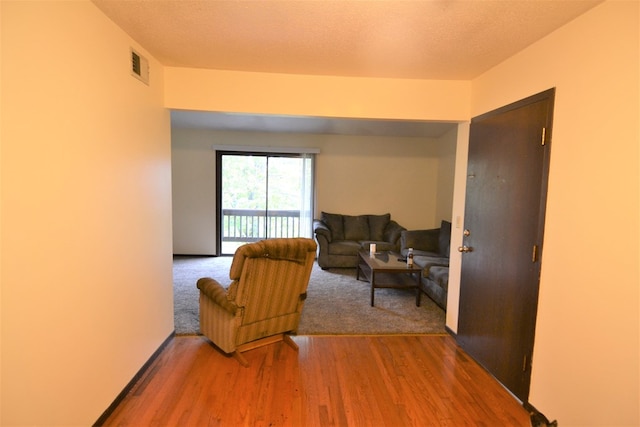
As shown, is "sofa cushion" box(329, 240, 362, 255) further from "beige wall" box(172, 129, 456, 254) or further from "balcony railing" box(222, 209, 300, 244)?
"balcony railing" box(222, 209, 300, 244)

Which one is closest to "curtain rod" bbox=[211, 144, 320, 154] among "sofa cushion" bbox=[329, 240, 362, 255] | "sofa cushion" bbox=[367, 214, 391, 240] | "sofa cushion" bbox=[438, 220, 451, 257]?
"sofa cushion" bbox=[367, 214, 391, 240]

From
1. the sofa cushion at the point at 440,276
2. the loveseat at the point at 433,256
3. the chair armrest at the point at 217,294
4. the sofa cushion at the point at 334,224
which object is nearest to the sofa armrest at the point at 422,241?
the loveseat at the point at 433,256

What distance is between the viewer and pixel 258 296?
2277mm

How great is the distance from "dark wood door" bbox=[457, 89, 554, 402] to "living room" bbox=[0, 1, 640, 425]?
0.28ft

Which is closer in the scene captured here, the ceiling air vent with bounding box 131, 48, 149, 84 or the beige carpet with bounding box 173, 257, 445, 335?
the ceiling air vent with bounding box 131, 48, 149, 84

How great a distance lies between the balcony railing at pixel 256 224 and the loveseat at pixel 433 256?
85.2 inches

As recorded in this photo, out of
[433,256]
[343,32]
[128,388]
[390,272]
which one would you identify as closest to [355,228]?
[433,256]

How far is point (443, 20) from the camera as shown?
5.39 feet

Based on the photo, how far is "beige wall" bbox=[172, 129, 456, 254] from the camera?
552 centimetres

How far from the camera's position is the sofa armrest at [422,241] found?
4715mm

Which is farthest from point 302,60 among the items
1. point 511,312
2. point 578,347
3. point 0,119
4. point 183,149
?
point 183,149

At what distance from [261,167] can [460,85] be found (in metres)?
3.85

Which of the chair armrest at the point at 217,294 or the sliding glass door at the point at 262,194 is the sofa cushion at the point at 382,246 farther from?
the chair armrest at the point at 217,294

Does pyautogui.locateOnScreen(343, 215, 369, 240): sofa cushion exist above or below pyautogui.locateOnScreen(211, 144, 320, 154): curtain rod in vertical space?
below
